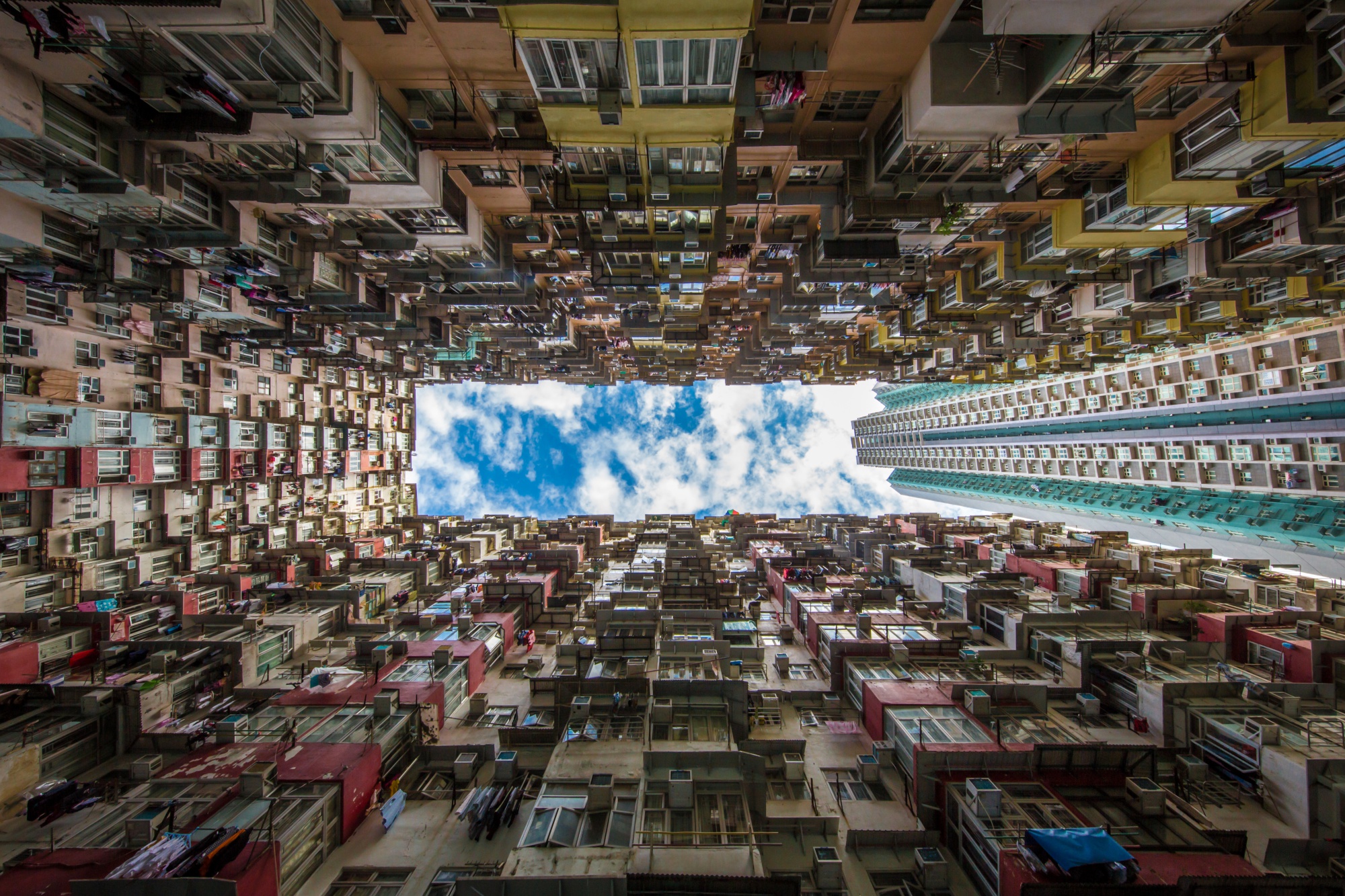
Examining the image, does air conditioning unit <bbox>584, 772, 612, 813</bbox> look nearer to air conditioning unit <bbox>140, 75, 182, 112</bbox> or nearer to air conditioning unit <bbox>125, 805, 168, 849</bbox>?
air conditioning unit <bbox>125, 805, 168, 849</bbox>

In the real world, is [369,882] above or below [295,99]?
below

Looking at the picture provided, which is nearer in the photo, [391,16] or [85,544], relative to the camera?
[391,16]

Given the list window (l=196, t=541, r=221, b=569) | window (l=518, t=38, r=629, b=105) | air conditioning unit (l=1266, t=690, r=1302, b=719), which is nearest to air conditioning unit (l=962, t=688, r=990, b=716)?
air conditioning unit (l=1266, t=690, r=1302, b=719)

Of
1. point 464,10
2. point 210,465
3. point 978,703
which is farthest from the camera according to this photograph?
point 210,465

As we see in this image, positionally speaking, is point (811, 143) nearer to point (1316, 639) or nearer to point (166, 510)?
point (1316, 639)

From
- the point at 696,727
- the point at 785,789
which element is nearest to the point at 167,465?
the point at 696,727

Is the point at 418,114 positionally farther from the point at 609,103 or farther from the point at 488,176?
the point at 609,103
